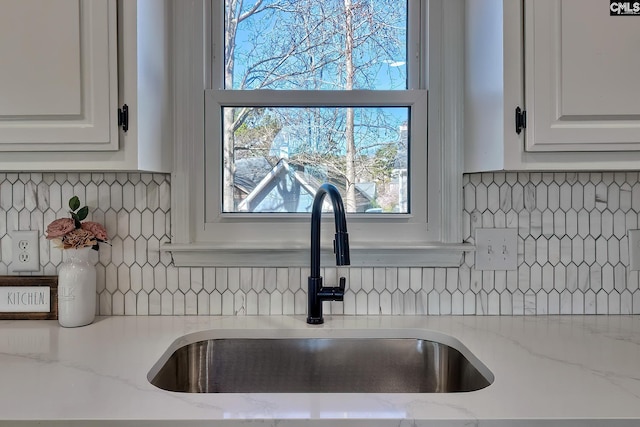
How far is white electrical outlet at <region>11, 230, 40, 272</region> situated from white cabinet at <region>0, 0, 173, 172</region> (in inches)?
12.8

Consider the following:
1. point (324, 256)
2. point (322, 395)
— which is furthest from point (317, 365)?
point (322, 395)

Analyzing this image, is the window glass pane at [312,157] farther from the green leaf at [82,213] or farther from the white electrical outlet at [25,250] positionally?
the white electrical outlet at [25,250]

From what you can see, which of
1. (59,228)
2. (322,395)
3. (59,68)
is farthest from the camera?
(59,228)

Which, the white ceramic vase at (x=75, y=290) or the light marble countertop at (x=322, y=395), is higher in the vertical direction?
the white ceramic vase at (x=75, y=290)

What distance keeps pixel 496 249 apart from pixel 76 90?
4.00ft

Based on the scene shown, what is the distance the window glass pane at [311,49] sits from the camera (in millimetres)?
1458

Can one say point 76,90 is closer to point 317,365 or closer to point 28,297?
point 28,297

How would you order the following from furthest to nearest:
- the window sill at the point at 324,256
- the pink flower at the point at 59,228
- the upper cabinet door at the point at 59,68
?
the window sill at the point at 324,256 → the pink flower at the point at 59,228 → the upper cabinet door at the point at 59,68

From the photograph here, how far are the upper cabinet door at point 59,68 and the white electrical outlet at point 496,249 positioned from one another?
3.48 ft

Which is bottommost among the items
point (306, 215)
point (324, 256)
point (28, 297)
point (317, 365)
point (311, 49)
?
point (317, 365)

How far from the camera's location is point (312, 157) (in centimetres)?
145

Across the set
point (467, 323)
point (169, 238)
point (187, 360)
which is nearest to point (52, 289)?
point (169, 238)

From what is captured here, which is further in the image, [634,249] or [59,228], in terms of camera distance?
[634,249]

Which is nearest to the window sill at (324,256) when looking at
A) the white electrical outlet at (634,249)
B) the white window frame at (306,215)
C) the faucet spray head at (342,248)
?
the white window frame at (306,215)
